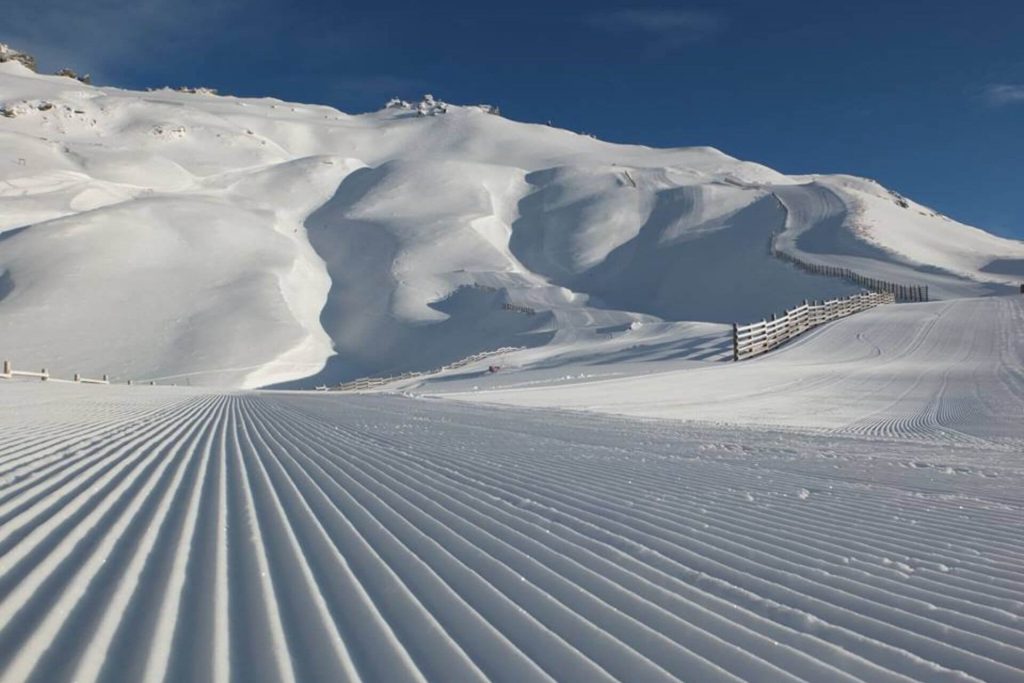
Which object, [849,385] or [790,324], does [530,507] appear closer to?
[849,385]

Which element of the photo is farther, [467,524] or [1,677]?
[467,524]

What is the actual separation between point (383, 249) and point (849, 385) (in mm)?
48779

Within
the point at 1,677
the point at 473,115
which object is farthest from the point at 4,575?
the point at 473,115

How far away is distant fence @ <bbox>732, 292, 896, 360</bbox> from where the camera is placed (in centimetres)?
2917

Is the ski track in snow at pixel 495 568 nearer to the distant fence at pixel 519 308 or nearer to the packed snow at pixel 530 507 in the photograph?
the packed snow at pixel 530 507

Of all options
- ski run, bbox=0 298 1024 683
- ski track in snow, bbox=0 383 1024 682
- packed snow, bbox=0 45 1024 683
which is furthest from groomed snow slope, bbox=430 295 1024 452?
ski track in snow, bbox=0 383 1024 682

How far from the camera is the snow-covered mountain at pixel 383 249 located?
44906mm

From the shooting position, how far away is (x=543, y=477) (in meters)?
6.94

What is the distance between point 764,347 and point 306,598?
2950 cm

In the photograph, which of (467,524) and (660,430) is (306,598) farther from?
(660,430)

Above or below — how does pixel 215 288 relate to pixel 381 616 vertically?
above

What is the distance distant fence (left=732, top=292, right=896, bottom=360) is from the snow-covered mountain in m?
3.28

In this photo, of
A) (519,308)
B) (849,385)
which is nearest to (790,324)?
(849,385)

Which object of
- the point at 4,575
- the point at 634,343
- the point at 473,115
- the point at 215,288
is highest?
the point at 473,115
